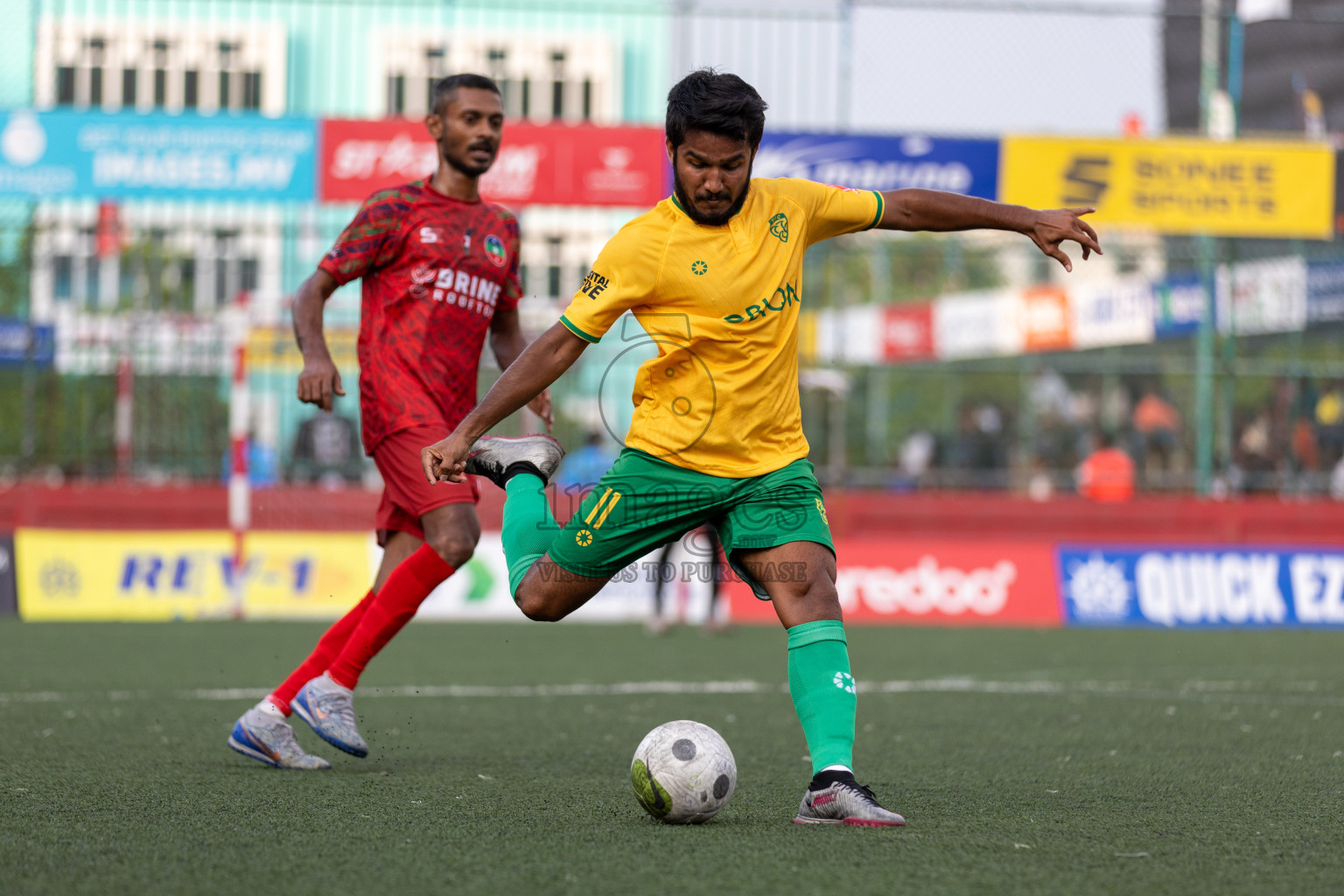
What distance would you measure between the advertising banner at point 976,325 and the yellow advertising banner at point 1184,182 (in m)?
11.7

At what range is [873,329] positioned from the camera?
2864 cm

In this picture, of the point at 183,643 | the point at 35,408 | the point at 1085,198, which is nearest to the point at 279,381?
the point at 35,408

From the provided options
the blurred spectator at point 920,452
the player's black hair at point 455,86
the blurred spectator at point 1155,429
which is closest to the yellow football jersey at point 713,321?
the player's black hair at point 455,86

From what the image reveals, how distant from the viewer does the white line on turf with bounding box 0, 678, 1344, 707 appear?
25.1ft

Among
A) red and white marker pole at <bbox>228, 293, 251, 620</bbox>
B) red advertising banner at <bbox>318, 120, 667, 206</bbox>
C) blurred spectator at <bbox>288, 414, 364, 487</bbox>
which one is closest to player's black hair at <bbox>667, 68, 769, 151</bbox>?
red and white marker pole at <bbox>228, 293, 251, 620</bbox>

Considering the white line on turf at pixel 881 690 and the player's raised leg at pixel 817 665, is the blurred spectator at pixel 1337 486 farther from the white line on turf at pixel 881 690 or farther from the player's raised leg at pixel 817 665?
the player's raised leg at pixel 817 665

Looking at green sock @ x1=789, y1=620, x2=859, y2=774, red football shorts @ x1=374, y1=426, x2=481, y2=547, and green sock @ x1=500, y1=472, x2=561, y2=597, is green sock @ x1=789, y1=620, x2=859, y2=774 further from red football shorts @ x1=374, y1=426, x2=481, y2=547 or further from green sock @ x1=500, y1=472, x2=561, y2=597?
red football shorts @ x1=374, y1=426, x2=481, y2=547

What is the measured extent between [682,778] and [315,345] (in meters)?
2.18

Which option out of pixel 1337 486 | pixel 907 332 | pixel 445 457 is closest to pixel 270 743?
pixel 445 457

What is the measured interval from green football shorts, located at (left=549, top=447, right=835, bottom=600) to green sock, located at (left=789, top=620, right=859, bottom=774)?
6.8 inches

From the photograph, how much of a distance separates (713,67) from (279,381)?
12.6m

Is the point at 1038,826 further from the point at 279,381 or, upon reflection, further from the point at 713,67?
the point at 279,381

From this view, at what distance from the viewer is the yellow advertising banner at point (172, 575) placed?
45.0 ft

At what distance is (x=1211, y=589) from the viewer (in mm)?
13961
